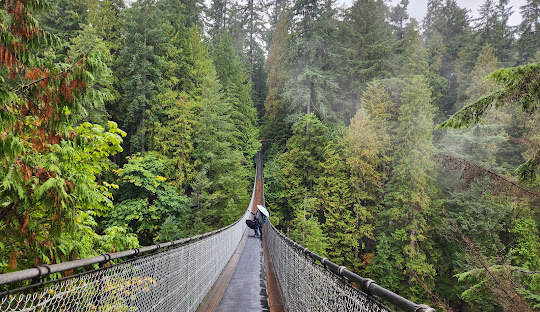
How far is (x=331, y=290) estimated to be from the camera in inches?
83.8

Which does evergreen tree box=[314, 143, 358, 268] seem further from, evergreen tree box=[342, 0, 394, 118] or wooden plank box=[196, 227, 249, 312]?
wooden plank box=[196, 227, 249, 312]

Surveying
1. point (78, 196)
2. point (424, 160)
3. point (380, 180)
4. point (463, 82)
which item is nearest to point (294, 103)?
point (380, 180)

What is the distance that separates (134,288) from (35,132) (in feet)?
5.55

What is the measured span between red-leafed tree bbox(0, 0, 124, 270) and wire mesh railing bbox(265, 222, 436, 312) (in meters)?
2.03

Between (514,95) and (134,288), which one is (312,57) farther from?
(134,288)

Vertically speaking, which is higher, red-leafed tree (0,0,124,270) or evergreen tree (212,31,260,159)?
evergreen tree (212,31,260,159)

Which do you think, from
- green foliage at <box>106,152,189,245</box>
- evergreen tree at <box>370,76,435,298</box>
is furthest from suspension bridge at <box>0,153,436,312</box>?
evergreen tree at <box>370,76,435,298</box>

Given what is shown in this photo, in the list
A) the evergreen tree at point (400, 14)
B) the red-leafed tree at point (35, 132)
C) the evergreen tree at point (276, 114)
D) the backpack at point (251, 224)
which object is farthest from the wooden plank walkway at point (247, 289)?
the evergreen tree at point (400, 14)

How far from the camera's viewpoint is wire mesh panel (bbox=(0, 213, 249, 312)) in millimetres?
1505

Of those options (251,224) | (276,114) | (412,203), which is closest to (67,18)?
(251,224)

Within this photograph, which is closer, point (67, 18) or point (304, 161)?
point (67, 18)

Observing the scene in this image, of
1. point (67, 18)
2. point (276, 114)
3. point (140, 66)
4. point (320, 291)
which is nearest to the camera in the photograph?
point (320, 291)

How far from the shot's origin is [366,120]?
71.5ft

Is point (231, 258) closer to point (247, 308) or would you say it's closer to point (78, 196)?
point (247, 308)
